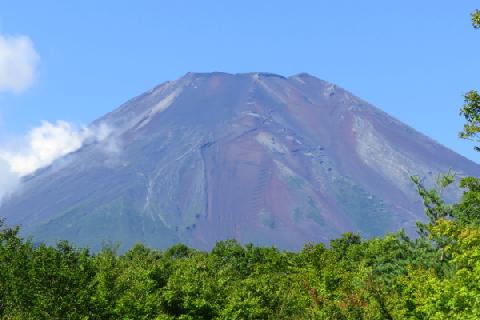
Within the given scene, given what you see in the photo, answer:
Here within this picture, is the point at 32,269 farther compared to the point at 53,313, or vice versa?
the point at 32,269

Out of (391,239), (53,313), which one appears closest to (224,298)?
(53,313)

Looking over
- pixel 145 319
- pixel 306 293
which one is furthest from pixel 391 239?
pixel 145 319

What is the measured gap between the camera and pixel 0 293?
166 ft

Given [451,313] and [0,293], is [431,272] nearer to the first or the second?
[451,313]

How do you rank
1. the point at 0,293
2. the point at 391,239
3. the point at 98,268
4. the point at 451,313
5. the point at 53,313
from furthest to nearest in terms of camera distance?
the point at 391,239
the point at 98,268
the point at 0,293
the point at 53,313
the point at 451,313

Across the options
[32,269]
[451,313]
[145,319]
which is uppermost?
[32,269]

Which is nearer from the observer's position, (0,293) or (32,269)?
(32,269)

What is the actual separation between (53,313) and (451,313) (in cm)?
2402

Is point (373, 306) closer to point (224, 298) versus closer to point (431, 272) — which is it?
point (431, 272)

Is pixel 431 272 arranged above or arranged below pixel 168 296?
below

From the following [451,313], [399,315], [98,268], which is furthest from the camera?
[98,268]

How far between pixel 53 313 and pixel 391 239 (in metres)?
33.1

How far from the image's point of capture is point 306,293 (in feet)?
197

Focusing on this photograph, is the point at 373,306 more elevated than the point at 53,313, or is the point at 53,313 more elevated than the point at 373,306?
the point at 53,313
